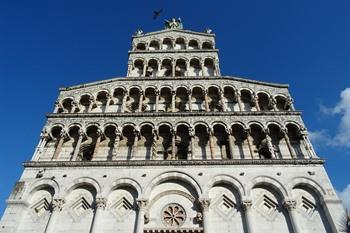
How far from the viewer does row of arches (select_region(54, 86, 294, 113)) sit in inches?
751

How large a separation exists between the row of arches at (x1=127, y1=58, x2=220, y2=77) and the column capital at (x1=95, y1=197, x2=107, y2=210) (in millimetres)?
10279

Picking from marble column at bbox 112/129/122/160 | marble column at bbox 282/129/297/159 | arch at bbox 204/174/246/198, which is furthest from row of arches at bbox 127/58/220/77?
arch at bbox 204/174/246/198

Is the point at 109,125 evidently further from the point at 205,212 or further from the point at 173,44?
the point at 173,44

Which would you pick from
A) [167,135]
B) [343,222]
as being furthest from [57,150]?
[343,222]

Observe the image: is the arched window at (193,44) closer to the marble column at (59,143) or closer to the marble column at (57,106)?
the marble column at (57,106)

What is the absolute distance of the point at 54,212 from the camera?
14078mm

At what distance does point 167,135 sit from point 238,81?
630cm

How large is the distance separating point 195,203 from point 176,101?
7525 millimetres

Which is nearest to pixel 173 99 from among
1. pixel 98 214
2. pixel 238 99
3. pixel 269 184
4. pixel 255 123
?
pixel 238 99

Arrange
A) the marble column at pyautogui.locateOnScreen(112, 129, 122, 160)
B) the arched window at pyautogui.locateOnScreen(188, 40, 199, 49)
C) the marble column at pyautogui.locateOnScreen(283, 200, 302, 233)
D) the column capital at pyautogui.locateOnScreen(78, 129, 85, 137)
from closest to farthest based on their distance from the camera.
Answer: the marble column at pyautogui.locateOnScreen(283, 200, 302, 233) → the marble column at pyautogui.locateOnScreen(112, 129, 122, 160) → the column capital at pyautogui.locateOnScreen(78, 129, 85, 137) → the arched window at pyautogui.locateOnScreen(188, 40, 199, 49)

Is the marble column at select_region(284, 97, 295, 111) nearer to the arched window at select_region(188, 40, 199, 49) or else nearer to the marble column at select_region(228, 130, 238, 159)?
the marble column at select_region(228, 130, 238, 159)

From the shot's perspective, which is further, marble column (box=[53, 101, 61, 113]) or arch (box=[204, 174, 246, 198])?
marble column (box=[53, 101, 61, 113])

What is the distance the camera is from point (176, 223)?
45.5 feet

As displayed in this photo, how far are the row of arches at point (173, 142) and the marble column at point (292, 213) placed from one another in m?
2.80
